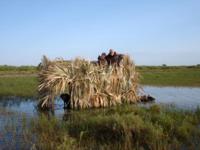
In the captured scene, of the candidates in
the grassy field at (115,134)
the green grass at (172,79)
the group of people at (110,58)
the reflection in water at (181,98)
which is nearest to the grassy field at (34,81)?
the green grass at (172,79)

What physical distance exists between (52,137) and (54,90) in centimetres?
858

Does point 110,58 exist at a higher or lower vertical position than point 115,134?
higher

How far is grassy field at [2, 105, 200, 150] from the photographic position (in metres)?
9.59

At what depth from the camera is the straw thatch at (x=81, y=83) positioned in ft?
62.4

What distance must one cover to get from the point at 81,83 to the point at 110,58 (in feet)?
12.2

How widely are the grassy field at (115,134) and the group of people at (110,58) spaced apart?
29.8ft

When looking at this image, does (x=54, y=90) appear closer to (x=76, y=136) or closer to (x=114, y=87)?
(x=114, y=87)

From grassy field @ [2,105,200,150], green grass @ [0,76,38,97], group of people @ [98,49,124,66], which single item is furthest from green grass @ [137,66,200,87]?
grassy field @ [2,105,200,150]

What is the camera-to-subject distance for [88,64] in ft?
64.9

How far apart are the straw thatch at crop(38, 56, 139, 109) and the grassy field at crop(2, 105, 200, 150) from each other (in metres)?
6.18

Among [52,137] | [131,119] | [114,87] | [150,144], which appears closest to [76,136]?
[52,137]

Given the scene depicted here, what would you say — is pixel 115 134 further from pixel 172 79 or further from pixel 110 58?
pixel 172 79

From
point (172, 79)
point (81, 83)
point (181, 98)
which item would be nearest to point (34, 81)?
point (172, 79)

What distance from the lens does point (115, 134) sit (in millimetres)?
10734
